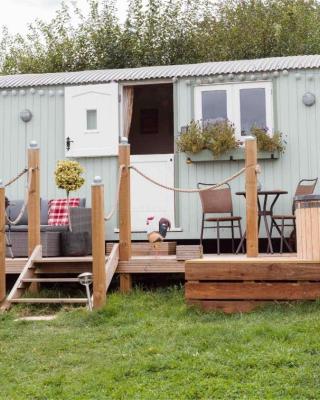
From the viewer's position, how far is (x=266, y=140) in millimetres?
7941

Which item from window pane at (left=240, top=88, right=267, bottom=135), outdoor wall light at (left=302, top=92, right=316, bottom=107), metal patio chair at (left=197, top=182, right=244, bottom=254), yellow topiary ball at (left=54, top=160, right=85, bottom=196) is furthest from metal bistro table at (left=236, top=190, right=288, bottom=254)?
yellow topiary ball at (left=54, top=160, right=85, bottom=196)

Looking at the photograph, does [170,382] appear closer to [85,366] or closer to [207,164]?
[85,366]

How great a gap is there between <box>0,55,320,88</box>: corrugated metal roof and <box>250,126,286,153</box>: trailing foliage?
2.51 feet

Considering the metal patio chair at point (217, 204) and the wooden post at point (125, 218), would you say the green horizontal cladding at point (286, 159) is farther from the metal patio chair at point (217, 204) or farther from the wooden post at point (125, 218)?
the wooden post at point (125, 218)

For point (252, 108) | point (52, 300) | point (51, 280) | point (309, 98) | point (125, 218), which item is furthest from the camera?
point (252, 108)

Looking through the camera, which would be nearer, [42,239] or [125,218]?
[125,218]

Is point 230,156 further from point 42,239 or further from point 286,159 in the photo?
point 42,239

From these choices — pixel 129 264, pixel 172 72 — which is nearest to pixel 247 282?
pixel 129 264

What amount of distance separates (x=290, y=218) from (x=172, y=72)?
247 cm

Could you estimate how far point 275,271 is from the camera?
217 inches

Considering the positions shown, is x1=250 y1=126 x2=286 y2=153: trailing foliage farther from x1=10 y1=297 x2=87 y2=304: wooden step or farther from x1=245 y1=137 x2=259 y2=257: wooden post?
x1=10 y1=297 x2=87 y2=304: wooden step

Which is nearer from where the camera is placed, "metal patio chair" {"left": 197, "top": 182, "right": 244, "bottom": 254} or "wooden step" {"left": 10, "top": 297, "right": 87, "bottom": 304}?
"wooden step" {"left": 10, "top": 297, "right": 87, "bottom": 304}

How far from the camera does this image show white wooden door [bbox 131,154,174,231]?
27.4ft

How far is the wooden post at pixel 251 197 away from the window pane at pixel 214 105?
6.63 feet
